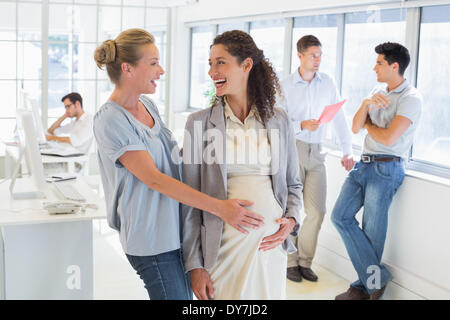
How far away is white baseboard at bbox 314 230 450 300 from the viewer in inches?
145

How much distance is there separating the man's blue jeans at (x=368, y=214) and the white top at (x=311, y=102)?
44 cm

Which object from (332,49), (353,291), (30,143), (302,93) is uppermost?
(332,49)

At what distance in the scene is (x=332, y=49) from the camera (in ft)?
16.7

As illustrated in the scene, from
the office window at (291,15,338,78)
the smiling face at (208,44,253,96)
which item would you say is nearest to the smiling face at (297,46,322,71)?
the office window at (291,15,338,78)

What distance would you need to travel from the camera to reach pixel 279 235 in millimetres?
2012

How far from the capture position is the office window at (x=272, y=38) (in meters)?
6.02

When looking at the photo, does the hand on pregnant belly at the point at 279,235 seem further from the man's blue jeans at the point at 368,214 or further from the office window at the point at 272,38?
the office window at the point at 272,38

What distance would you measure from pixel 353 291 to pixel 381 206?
0.64 m

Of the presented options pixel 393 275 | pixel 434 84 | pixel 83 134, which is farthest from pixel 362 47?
pixel 83 134

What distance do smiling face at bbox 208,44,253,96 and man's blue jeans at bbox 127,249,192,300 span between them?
595 mm

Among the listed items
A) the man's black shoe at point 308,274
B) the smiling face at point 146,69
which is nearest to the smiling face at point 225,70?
the smiling face at point 146,69
